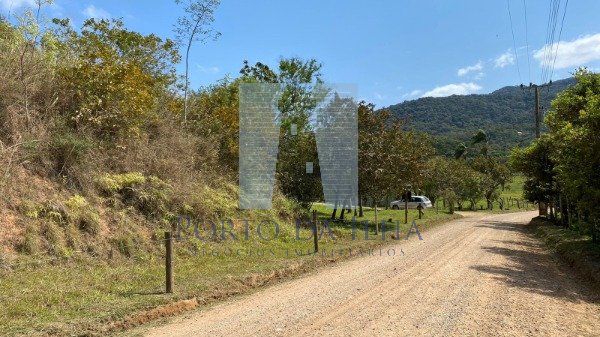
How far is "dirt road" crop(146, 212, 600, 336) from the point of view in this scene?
571 cm

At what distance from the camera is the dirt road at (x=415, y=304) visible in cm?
571

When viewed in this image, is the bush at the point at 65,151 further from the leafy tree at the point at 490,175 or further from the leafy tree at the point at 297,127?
the leafy tree at the point at 490,175

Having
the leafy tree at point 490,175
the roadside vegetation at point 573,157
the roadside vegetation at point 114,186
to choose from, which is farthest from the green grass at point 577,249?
the leafy tree at point 490,175

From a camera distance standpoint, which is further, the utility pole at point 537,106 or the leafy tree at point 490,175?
the leafy tree at point 490,175

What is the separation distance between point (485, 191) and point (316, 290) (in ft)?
137

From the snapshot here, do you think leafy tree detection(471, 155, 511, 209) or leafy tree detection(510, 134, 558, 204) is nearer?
leafy tree detection(510, 134, 558, 204)

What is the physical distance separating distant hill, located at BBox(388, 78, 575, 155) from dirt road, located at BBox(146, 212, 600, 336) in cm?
7899

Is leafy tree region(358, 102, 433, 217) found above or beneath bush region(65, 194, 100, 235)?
above

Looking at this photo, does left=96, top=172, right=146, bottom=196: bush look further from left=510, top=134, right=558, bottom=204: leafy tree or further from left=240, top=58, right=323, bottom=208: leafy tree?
left=510, top=134, right=558, bottom=204: leafy tree

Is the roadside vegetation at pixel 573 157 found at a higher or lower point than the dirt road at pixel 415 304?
higher

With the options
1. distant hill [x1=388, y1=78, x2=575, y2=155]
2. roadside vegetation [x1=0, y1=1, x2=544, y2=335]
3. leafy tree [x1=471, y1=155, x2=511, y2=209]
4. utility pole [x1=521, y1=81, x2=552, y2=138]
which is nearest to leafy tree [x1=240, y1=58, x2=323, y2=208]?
roadside vegetation [x1=0, y1=1, x2=544, y2=335]

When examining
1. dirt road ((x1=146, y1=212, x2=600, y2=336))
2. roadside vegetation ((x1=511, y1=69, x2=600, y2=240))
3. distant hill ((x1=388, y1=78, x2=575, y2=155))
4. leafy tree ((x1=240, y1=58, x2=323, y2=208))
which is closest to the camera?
dirt road ((x1=146, y1=212, x2=600, y2=336))

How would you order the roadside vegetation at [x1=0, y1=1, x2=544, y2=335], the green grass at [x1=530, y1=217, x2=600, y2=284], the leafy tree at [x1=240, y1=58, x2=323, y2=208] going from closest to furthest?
the roadside vegetation at [x1=0, y1=1, x2=544, y2=335] → the green grass at [x1=530, y1=217, x2=600, y2=284] → the leafy tree at [x1=240, y1=58, x2=323, y2=208]

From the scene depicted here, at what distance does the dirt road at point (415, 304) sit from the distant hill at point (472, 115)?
3110 inches
